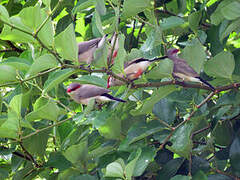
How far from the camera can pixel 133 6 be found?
1.19 meters

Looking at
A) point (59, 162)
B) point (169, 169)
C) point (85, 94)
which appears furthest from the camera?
point (85, 94)

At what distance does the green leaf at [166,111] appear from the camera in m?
1.39

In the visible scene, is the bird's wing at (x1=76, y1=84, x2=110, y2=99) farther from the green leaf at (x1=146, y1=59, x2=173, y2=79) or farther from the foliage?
the green leaf at (x1=146, y1=59, x2=173, y2=79)

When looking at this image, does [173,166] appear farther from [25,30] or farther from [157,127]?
[25,30]

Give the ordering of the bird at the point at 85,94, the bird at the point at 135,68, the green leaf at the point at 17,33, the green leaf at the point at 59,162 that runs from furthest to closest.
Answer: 1. the bird at the point at 85,94
2. the green leaf at the point at 59,162
3. the bird at the point at 135,68
4. the green leaf at the point at 17,33

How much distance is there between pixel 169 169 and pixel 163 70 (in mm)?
407

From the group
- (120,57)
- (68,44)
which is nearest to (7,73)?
(68,44)

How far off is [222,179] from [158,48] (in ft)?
1.77

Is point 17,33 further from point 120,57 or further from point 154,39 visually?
point 154,39

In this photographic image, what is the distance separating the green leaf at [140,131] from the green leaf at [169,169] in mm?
148

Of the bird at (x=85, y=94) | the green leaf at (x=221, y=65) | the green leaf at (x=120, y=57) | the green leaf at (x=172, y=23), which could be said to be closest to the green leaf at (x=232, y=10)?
the green leaf at (x=221, y=65)

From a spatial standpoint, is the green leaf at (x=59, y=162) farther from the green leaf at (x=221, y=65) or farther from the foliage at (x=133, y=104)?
the green leaf at (x=221, y=65)

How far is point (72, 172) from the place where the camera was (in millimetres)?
1543

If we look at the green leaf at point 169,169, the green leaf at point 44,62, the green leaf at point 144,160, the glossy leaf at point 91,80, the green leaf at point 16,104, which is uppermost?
the green leaf at point 44,62
